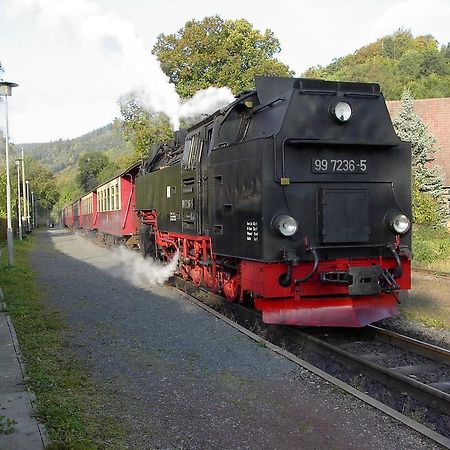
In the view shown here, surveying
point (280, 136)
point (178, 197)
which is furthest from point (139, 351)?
point (178, 197)

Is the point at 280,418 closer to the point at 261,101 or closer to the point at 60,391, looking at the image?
the point at 60,391

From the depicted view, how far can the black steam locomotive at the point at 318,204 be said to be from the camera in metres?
6.82

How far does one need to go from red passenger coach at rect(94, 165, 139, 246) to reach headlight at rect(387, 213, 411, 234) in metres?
11.9

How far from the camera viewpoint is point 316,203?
22.9ft

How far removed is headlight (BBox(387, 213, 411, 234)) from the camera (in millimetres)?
7191

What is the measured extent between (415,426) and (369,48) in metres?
72.0

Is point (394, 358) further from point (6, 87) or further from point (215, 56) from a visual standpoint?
point (215, 56)

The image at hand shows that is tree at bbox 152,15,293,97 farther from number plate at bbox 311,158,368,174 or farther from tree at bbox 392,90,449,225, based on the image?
number plate at bbox 311,158,368,174

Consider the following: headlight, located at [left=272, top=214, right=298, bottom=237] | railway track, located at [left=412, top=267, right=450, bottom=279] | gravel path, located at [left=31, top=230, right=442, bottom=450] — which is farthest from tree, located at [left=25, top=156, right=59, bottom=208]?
headlight, located at [left=272, top=214, right=298, bottom=237]

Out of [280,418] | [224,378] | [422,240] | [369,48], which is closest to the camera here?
[280,418]

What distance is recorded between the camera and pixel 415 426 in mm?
4270

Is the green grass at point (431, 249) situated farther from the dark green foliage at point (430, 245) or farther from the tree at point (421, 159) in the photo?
the tree at point (421, 159)

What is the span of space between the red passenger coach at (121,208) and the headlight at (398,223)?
11888 millimetres

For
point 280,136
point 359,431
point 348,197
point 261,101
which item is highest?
point 261,101
